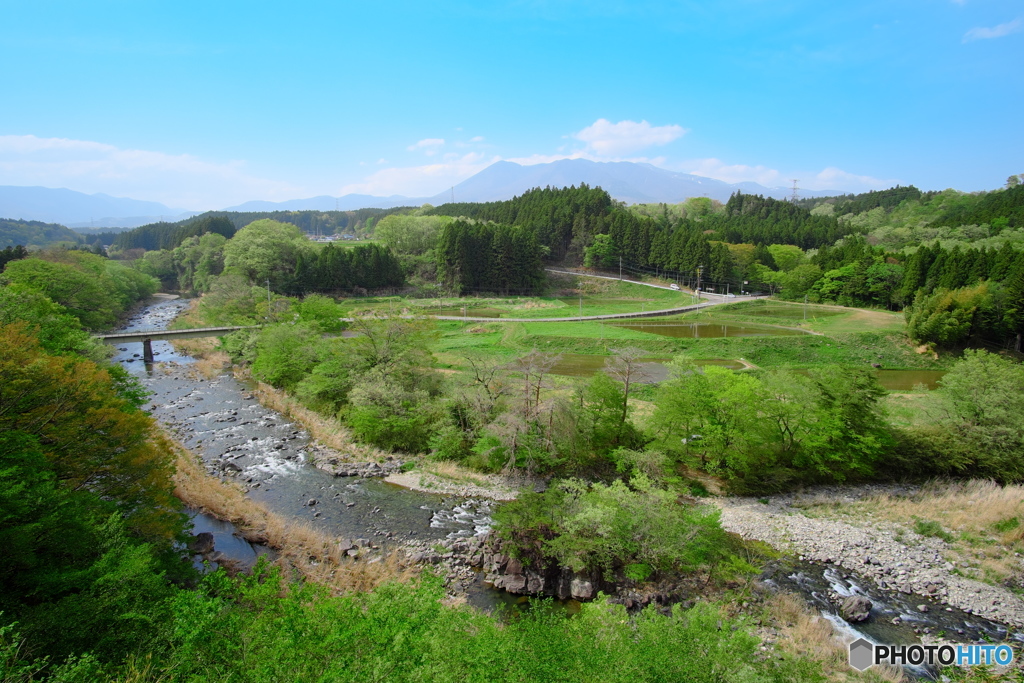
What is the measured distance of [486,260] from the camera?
7094 centimetres

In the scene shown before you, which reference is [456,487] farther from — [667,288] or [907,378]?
[667,288]

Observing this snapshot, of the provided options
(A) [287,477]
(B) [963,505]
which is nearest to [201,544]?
(A) [287,477]

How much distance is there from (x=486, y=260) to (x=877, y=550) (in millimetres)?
60474

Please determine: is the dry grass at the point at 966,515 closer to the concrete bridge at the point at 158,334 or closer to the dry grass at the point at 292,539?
the dry grass at the point at 292,539

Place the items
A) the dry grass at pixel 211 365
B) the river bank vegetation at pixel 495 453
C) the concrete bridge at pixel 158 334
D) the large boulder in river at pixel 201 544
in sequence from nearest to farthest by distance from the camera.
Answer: the river bank vegetation at pixel 495 453
the large boulder in river at pixel 201 544
the dry grass at pixel 211 365
the concrete bridge at pixel 158 334

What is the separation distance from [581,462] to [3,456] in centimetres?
1856

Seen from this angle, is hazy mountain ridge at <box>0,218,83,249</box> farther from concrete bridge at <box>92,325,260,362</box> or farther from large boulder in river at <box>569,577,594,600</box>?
large boulder in river at <box>569,577,594,600</box>

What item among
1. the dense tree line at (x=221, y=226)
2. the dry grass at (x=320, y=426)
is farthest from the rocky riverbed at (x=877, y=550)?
the dense tree line at (x=221, y=226)

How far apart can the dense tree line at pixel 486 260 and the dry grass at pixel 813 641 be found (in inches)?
2341

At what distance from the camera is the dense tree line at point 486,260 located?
68.9 m

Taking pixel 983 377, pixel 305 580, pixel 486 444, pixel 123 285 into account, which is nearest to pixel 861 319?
pixel 983 377

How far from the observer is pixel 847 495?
19672 mm

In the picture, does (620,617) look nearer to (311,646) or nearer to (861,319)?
(311,646)

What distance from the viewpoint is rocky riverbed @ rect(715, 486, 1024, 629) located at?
13.8 m
